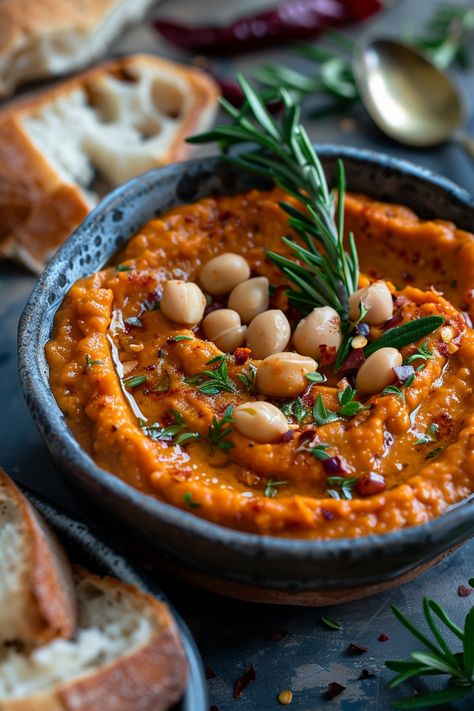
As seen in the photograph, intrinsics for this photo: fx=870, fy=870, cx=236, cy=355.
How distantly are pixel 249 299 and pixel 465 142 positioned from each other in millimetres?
2193

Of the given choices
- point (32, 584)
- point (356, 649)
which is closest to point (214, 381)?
point (32, 584)

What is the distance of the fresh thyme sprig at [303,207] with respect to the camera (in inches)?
113

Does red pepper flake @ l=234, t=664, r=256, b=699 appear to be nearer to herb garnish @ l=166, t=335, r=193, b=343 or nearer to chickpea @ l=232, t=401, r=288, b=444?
chickpea @ l=232, t=401, r=288, b=444

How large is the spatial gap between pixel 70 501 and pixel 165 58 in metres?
3.10

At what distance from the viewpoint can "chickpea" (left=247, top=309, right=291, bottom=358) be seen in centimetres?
273

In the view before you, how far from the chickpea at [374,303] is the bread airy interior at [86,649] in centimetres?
116

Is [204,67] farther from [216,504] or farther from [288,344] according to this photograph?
[216,504]

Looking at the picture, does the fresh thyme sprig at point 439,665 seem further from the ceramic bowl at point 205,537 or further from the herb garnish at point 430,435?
the herb garnish at point 430,435

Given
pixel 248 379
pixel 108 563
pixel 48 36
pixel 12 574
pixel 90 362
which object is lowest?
pixel 108 563

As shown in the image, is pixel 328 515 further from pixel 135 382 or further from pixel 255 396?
pixel 135 382

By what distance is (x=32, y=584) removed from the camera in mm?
2152

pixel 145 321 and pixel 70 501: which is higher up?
pixel 145 321

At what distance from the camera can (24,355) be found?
260 centimetres

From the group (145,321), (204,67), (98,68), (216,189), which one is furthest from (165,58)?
(145,321)
